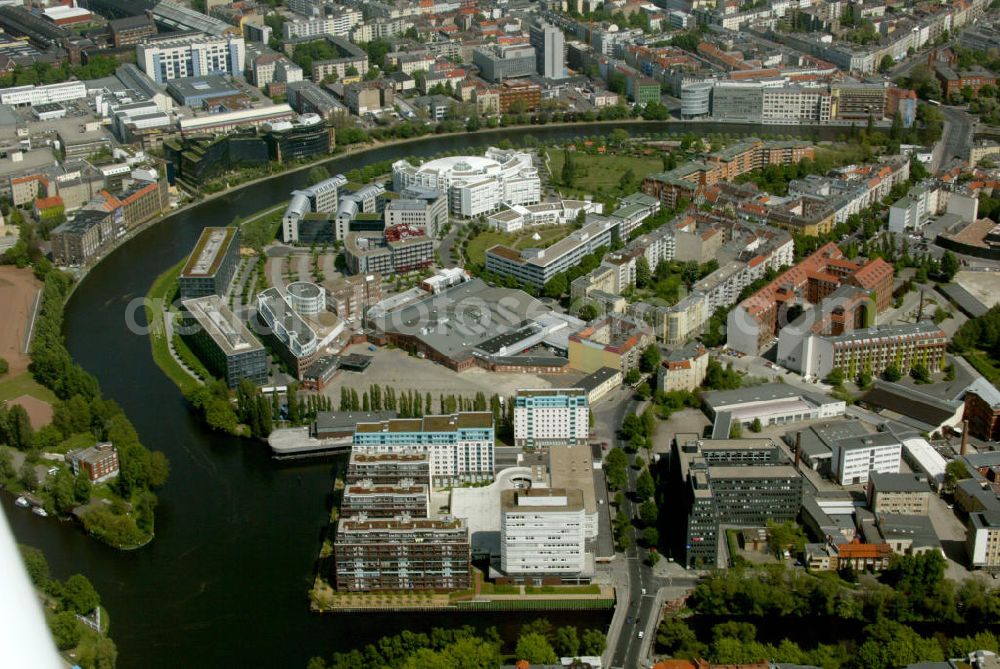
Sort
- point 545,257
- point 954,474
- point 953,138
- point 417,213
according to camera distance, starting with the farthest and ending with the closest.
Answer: point 953,138, point 417,213, point 545,257, point 954,474

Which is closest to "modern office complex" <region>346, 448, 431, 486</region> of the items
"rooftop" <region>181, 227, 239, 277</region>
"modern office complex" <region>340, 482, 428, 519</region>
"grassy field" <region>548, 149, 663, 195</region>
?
"modern office complex" <region>340, 482, 428, 519</region>

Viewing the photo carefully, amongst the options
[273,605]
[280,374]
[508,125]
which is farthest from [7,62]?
[273,605]

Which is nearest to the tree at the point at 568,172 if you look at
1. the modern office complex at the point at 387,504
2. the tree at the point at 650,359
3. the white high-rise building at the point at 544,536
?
the tree at the point at 650,359

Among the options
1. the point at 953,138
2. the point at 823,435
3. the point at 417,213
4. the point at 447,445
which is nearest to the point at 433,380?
the point at 447,445

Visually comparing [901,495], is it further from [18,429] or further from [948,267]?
[18,429]

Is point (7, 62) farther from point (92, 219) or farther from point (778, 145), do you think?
point (778, 145)
